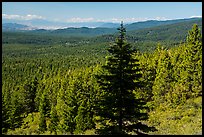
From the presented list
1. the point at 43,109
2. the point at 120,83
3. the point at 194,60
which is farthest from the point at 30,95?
the point at 120,83

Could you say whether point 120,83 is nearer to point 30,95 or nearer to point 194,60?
point 194,60

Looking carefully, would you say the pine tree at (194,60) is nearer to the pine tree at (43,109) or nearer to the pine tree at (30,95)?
the pine tree at (43,109)

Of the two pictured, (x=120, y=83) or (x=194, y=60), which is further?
(x=194, y=60)

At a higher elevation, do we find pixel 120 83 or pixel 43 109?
pixel 120 83

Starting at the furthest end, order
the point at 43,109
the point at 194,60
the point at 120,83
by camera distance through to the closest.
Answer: the point at 43,109 → the point at 194,60 → the point at 120,83

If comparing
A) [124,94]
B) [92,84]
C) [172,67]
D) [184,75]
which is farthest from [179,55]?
[124,94]

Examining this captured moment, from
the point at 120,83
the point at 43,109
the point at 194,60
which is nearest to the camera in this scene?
the point at 120,83

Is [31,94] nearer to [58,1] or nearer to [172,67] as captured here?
[172,67]

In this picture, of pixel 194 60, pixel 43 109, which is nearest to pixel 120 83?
pixel 194 60

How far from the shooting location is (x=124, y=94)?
17.6 m

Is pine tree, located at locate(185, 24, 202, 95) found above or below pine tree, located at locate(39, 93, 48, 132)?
above

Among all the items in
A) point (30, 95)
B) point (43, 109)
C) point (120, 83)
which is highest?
point (120, 83)

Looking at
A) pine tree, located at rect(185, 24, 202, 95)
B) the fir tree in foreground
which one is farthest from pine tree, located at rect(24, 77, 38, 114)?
the fir tree in foreground

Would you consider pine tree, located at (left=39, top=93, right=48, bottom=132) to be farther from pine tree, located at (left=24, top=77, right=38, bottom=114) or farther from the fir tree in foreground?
the fir tree in foreground
